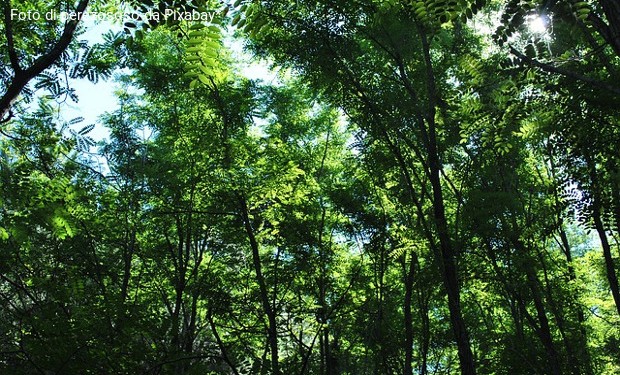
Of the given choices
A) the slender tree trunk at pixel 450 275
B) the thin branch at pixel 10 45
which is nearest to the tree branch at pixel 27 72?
the thin branch at pixel 10 45

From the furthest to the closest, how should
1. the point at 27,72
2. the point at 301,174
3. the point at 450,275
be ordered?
1. the point at 301,174
2. the point at 450,275
3. the point at 27,72

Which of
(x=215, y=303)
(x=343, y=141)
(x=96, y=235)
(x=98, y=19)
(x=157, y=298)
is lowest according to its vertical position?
(x=215, y=303)

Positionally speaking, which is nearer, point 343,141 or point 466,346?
point 466,346

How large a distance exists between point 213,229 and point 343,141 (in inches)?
186

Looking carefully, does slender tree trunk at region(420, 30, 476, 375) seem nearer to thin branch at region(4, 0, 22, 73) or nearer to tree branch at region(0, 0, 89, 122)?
tree branch at region(0, 0, 89, 122)

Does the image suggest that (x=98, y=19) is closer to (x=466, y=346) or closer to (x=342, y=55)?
(x=342, y=55)

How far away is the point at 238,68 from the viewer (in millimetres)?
9695

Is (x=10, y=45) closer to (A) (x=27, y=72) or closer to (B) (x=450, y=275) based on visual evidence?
(A) (x=27, y=72)

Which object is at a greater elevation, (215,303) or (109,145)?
(109,145)

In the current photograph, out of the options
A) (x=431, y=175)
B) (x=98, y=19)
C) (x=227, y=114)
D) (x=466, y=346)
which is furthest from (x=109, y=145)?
(x=466, y=346)

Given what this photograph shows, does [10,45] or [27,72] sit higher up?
[10,45]

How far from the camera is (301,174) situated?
709 cm

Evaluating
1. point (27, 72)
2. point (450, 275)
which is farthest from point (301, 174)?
point (27, 72)

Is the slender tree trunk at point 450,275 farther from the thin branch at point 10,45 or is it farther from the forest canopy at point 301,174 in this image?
the thin branch at point 10,45
